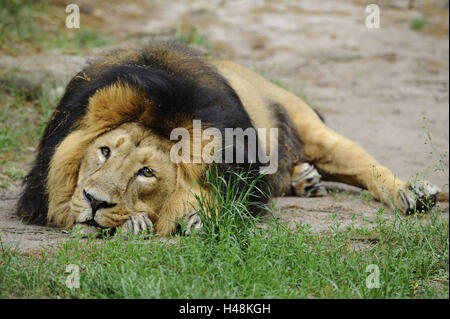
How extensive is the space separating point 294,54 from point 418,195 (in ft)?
23.7

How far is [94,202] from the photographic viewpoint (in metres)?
3.97

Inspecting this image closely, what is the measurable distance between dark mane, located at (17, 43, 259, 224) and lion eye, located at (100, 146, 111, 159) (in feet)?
1.11

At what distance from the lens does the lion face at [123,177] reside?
158 inches

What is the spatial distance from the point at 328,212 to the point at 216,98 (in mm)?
1541

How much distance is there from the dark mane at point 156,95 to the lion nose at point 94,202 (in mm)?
629

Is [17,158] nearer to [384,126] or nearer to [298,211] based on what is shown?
[298,211]
